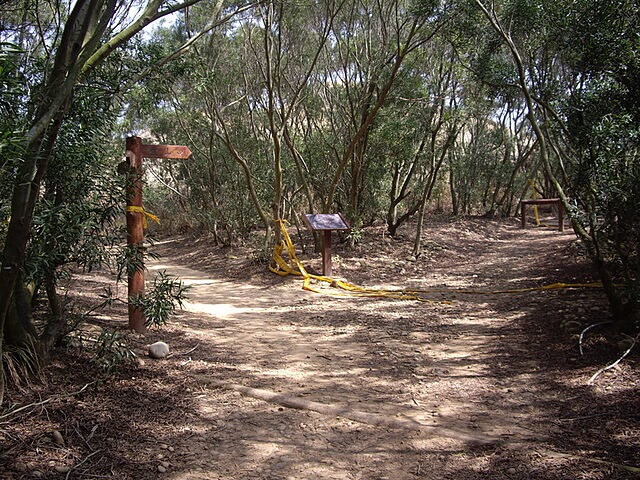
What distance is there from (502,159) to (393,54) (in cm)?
1210

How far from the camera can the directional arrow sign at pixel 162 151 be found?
5.76 meters

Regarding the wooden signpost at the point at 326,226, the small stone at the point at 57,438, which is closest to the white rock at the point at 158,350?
the small stone at the point at 57,438

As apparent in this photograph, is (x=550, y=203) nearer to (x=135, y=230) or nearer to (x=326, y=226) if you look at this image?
(x=326, y=226)

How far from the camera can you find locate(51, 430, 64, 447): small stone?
2.87 meters

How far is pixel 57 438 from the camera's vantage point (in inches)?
114

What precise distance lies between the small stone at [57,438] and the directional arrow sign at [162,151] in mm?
3480

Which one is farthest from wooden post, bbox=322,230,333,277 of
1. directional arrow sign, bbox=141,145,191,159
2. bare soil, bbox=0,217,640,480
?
directional arrow sign, bbox=141,145,191,159

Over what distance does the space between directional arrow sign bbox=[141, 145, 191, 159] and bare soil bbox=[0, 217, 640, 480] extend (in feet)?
6.52

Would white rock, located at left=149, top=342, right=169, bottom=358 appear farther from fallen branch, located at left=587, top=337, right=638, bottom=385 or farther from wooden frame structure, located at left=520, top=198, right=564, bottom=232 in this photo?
wooden frame structure, located at left=520, top=198, right=564, bottom=232

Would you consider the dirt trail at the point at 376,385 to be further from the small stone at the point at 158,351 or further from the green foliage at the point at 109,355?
the green foliage at the point at 109,355

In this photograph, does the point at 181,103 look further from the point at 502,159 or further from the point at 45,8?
the point at 502,159

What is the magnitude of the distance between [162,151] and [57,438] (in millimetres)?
3808

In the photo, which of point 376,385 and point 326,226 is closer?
point 376,385

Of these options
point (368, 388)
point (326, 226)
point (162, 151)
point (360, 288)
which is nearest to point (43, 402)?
point (368, 388)
